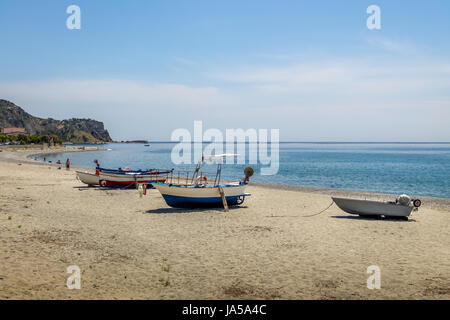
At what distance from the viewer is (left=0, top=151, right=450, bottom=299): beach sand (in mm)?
9094

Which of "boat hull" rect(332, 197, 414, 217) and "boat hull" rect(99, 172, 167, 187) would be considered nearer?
"boat hull" rect(332, 197, 414, 217)

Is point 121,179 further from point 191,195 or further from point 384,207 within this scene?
point 384,207

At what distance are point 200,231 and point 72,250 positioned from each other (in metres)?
5.85

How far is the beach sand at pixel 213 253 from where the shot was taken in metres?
9.09

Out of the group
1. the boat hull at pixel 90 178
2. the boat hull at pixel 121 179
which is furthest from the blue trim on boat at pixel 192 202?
the boat hull at pixel 90 178

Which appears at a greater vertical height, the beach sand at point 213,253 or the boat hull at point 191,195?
the boat hull at point 191,195

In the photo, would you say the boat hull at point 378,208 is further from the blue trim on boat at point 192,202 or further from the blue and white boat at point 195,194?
the blue trim on boat at point 192,202

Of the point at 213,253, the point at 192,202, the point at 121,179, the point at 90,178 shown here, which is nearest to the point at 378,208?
the point at 192,202

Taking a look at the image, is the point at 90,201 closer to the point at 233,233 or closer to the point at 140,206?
the point at 140,206

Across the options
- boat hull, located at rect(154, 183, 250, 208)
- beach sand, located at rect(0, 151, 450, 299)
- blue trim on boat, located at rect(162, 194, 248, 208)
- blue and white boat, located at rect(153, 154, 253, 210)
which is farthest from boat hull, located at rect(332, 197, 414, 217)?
blue trim on boat, located at rect(162, 194, 248, 208)

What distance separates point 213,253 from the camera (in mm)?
12656

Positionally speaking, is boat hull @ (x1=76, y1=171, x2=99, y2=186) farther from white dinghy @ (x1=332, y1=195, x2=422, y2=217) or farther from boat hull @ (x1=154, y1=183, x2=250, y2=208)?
white dinghy @ (x1=332, y1=195, x2=422, y2=217)
